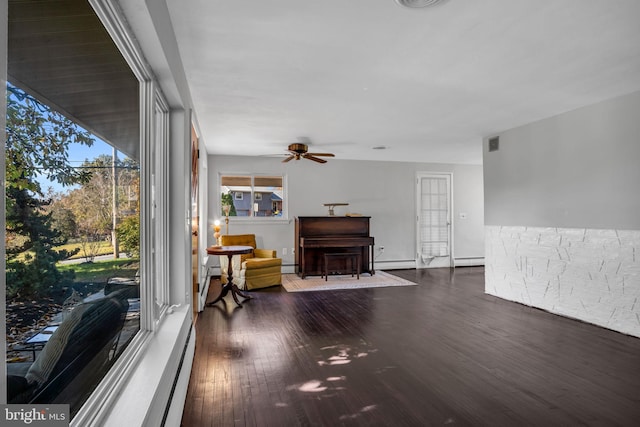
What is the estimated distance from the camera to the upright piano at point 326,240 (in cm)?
643

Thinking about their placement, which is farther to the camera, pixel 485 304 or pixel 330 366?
pixel 485 304

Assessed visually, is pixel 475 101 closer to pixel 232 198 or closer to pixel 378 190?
pixel 378 190

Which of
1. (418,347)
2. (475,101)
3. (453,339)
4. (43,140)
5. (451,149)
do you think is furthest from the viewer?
(451,149)

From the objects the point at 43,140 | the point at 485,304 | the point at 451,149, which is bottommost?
the point at 485,304

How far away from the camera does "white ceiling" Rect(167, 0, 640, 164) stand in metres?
2.03

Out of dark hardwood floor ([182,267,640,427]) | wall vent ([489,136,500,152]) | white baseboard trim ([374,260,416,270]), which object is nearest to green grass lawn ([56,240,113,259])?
dark hardwood floor ([182,267,640,427])

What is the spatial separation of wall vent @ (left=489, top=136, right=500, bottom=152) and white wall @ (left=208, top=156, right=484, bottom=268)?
2.62m

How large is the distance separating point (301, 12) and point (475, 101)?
7.54 ft

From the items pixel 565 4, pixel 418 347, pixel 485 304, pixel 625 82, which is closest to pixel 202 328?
pixel 418 347

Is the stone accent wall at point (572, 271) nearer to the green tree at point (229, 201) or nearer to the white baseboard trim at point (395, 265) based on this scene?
the white baseboard trim at point (395, 265)

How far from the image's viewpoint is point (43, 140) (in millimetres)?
846

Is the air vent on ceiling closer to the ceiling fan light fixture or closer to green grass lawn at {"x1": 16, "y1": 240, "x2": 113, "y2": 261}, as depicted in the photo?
the ceiling fan light fixture

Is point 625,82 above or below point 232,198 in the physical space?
above

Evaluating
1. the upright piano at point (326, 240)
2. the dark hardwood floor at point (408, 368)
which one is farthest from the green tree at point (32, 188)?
the upright piano at point (326, 240)
